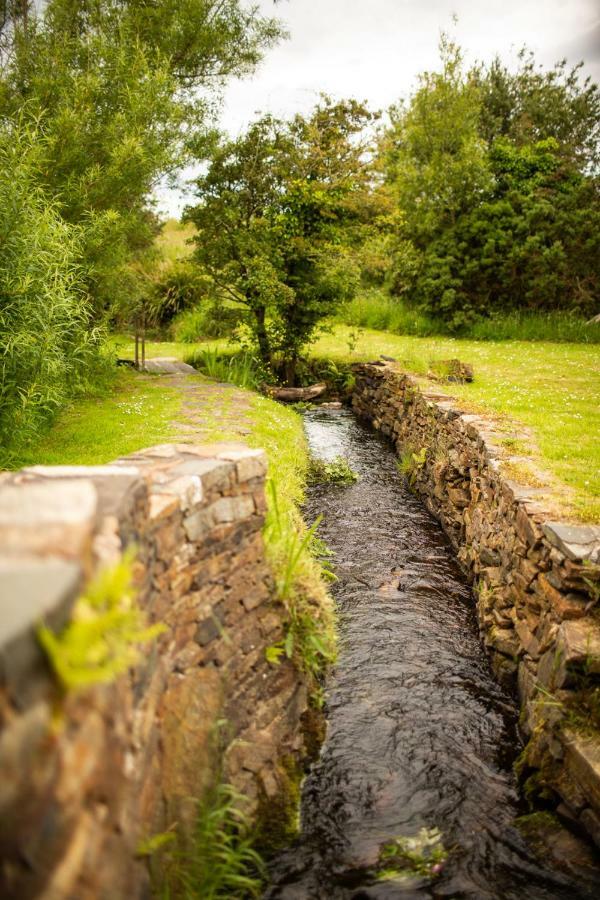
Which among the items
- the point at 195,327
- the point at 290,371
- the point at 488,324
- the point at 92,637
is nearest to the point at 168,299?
the point at 195,327

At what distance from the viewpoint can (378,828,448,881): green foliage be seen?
10.5 feet

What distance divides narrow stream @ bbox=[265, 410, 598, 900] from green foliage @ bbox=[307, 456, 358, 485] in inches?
70.5

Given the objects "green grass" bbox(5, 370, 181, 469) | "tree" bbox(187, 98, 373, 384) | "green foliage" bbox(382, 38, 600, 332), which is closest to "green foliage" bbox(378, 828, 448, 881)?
"green grass" bbox(5, 370, 181, 469)

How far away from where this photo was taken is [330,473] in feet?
27.5

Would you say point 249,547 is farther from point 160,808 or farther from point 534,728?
point 534,728

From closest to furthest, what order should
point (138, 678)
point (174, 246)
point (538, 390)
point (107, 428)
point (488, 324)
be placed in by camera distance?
1. point (138, 678)
2. point (107, 428)
3. point (538, 390)
4. point (488, 324)
5. point (174, 246)

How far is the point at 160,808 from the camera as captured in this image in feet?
8.33

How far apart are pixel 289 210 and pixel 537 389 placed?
5830 millimetres

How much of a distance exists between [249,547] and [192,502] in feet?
2.38

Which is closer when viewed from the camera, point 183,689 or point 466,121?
point 183,689

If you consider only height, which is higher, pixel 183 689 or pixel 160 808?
pixel 183 689

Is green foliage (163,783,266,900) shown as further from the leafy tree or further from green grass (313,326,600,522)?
the leafy tree

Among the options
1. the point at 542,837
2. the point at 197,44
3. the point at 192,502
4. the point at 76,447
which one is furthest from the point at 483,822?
the point at 197,44

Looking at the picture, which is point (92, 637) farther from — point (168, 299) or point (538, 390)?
point (168, 299)
